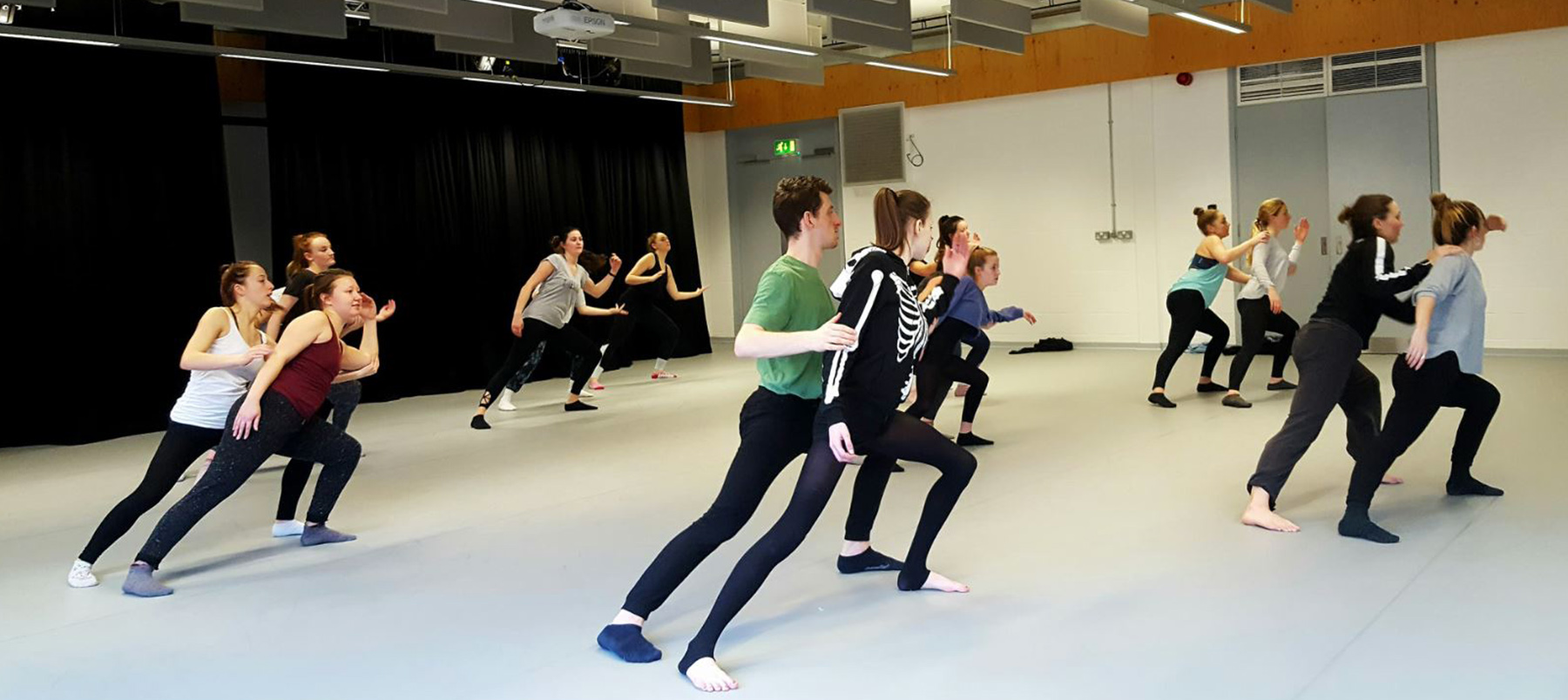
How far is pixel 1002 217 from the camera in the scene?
498 inches

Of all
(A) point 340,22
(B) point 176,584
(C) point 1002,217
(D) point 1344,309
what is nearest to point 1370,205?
(D) point 1344,309

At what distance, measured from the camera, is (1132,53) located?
1145 centimetres

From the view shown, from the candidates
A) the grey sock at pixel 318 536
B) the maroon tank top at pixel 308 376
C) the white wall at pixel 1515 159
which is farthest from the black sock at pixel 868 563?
the white wall at pixel 1515 159

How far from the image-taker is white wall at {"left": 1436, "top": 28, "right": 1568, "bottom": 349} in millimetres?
9547

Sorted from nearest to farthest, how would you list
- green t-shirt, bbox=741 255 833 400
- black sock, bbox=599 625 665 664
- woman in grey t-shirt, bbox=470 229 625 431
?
green t-shirt, bbox=741 255 833 400, black sock, bbox=599 625 665 664, woman in grey t-shirt, bbox=470 229 625 431

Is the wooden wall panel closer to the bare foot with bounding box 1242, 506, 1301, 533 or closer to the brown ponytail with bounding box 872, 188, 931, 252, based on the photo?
the bare foot with bounding box 1242, 506, 1301, 533

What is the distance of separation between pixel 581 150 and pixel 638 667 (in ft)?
31.3

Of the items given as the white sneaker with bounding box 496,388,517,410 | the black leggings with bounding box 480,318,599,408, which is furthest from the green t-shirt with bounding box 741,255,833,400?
the white sneaker with bounding box 496,388,517,410

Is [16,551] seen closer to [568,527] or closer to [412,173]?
[568,527]

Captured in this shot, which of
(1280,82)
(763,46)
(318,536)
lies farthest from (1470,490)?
(1280,82)

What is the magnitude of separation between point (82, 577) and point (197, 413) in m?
0.71

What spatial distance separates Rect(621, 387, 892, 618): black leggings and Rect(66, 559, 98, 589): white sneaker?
2333 millimetres

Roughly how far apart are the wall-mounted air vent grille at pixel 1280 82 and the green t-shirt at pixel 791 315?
8817 mm

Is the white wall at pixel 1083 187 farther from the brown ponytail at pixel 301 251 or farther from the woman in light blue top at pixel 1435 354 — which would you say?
the brown ponytail at pixel 301 251
